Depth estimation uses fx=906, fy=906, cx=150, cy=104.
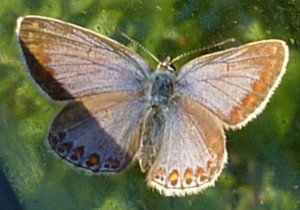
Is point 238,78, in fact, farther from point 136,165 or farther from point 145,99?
point 136,165

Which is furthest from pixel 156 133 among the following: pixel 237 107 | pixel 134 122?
pixel 237 107

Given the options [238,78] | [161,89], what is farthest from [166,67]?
[238,78]

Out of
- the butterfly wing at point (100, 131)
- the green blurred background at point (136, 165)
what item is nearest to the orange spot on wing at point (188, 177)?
the butterfly wing at point (100, 131)

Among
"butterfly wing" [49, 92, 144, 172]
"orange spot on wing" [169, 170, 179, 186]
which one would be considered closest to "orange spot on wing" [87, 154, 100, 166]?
"butterfly wing" [49, 92, 144, 172]

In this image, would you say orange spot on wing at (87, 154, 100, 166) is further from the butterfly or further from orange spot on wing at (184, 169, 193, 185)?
orange spot on wing at (184, 169, 193, 185)

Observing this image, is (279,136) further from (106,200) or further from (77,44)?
(77,44)

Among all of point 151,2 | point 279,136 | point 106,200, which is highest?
point 151,2

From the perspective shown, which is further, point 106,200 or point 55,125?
point 106,200
